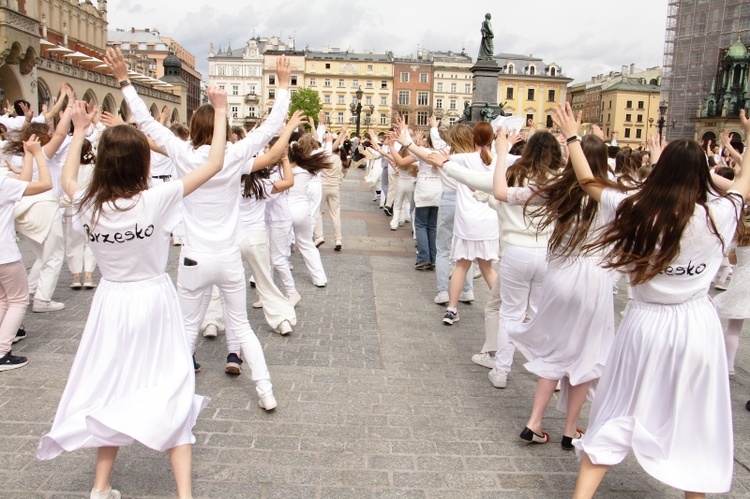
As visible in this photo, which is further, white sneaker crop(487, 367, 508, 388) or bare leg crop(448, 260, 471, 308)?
bare leg crop(448, 260, 471, 308)

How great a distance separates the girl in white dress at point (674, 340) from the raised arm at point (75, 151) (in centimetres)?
279

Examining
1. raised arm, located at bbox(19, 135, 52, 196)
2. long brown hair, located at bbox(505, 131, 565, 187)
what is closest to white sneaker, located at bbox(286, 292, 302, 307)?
raised arm, located at bbox(19, 135, 52, 196)

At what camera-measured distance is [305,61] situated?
111062 millimetres

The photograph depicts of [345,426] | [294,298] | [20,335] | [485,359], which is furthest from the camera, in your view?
[294,298]

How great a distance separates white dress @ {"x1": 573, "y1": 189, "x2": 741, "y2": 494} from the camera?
303cm

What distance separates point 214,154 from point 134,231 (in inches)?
24.4

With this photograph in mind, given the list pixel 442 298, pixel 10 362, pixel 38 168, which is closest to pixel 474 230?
pixel 442 298

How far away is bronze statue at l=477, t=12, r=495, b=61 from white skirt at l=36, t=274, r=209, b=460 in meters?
22.6

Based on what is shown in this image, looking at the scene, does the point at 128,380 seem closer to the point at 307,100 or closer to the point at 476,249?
the point at 476,249

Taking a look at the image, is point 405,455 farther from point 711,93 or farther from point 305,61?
point 305,61

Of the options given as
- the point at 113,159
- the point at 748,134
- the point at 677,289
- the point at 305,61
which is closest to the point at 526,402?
the point at 677,289

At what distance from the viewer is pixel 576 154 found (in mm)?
3465

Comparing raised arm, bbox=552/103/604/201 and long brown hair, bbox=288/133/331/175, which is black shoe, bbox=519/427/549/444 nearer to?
raised arm, bbox=552/103/604/201

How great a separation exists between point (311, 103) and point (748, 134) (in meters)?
98.1
